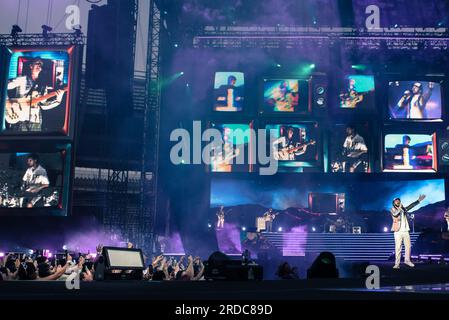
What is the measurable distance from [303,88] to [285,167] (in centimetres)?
318

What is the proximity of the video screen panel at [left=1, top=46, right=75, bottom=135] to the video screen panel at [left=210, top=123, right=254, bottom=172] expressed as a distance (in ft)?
18.5

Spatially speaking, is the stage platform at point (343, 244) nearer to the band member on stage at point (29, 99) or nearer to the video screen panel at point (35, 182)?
the video screen panel at point (35, 182)

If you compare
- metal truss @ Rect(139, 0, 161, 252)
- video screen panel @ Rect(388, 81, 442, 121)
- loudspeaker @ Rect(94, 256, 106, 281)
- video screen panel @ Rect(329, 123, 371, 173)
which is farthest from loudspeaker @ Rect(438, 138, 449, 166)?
loudspeaker @ Rect(94, 256, 106, 281)

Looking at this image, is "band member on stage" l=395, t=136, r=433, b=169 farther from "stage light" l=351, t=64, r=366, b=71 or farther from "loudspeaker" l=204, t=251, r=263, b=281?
"loudspeaker" l=204, t=251, r=263, b=281

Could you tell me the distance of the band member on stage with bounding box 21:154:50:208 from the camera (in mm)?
18094

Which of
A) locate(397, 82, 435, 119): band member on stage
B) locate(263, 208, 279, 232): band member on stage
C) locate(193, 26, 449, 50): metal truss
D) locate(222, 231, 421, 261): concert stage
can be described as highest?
locate(193, 26, 449, 50): metal truss

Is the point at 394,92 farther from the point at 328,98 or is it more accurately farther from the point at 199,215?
the point at 199,215

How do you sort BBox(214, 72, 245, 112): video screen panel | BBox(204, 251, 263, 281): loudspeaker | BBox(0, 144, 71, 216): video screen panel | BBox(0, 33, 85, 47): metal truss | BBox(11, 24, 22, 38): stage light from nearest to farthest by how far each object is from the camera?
BBox(204, 251, 263, 281): loudspeaker → BBox(0, 144, 71, 216): video screen panel → BBox(11, 24, 22, 38): stage light → BBox(0, 33, 85, 47): metal truss → BBox(214, 72, 245, 112): video screen panel

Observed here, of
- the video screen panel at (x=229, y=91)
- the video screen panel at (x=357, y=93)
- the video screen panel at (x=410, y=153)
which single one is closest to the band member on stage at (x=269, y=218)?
the video screen panel at (x=229, y=91)

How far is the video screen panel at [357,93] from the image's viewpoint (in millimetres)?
20891

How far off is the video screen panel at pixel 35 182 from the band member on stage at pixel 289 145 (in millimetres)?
7627

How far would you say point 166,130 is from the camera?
20562 millimetres
